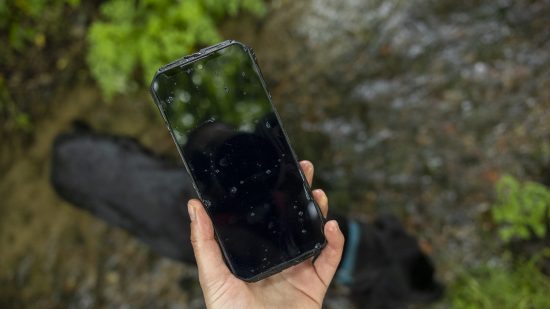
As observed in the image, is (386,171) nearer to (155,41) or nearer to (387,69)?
(387,69)

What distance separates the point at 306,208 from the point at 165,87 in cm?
92

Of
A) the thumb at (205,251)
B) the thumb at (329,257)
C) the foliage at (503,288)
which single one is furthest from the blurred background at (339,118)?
the thumb at (205,251)

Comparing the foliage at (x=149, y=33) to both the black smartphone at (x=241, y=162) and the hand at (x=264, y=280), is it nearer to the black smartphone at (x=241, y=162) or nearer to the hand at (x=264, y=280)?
the black smartphone at (x=241, y=162)

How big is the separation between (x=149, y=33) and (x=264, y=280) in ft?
8.90

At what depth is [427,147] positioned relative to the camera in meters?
4.41

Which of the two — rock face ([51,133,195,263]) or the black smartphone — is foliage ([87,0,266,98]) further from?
the black smartphone

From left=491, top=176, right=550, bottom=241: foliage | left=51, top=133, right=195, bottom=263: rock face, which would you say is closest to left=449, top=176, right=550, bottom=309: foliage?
left=491, top=176, right=550, bottom=241: foliage

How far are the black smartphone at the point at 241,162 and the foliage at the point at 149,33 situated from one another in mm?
2039

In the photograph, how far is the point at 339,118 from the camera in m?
4.66

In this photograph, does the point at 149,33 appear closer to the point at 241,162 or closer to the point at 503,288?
the point at 241,162

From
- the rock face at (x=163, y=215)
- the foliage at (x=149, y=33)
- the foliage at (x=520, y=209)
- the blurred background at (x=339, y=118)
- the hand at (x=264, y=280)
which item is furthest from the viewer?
the foliage at (x=149, y=33)

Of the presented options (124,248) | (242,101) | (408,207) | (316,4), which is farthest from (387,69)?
(124,248)

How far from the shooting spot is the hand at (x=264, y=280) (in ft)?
7.84

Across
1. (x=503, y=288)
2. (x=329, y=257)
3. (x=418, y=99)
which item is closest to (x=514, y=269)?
(x=503, y=288)
